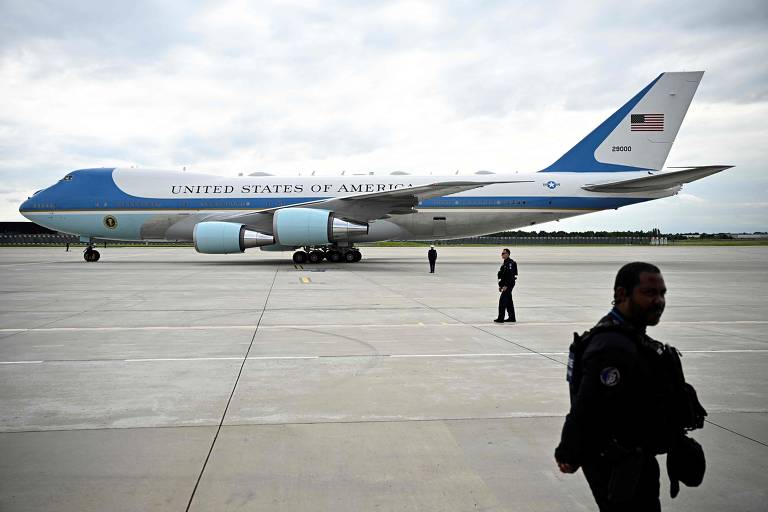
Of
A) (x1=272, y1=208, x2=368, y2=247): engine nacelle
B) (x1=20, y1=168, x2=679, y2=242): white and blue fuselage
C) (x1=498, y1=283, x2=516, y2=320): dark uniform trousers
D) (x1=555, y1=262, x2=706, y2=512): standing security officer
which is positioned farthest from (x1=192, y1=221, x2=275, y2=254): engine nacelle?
(x1=555, y1=262, x2=706, y2=512): standing security officer

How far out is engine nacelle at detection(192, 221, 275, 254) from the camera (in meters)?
23.0

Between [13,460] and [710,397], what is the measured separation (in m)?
5.60

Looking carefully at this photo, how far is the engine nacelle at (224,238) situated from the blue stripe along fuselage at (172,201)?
2.72 meters

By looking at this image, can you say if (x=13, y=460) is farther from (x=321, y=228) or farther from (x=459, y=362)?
(x=321, y=228)

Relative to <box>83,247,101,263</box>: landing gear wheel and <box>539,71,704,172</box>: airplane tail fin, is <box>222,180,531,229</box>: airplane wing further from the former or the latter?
<box>83,247,101,263</box>: landing gear wheel

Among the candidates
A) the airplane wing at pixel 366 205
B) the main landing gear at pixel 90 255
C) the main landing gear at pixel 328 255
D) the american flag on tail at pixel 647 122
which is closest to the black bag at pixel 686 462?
the airplane wing at pixel 366 205

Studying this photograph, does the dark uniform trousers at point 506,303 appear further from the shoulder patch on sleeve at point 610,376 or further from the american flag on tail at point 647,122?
the american flag on tail at point 647,122

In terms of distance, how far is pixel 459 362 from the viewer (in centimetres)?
652

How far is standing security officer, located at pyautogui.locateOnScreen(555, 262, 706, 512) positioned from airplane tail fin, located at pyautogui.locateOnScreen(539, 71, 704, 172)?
25372mm

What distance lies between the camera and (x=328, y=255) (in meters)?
26.5


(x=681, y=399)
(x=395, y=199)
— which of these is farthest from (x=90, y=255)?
(x=681, y=399)

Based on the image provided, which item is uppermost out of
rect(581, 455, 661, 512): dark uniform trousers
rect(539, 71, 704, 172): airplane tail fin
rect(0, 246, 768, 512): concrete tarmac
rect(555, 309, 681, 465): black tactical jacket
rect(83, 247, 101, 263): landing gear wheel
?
rect(539, 71, 704, 172): airplane tail fin

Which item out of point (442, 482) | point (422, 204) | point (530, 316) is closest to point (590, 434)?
point (442, 482)

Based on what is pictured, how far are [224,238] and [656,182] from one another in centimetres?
1833
